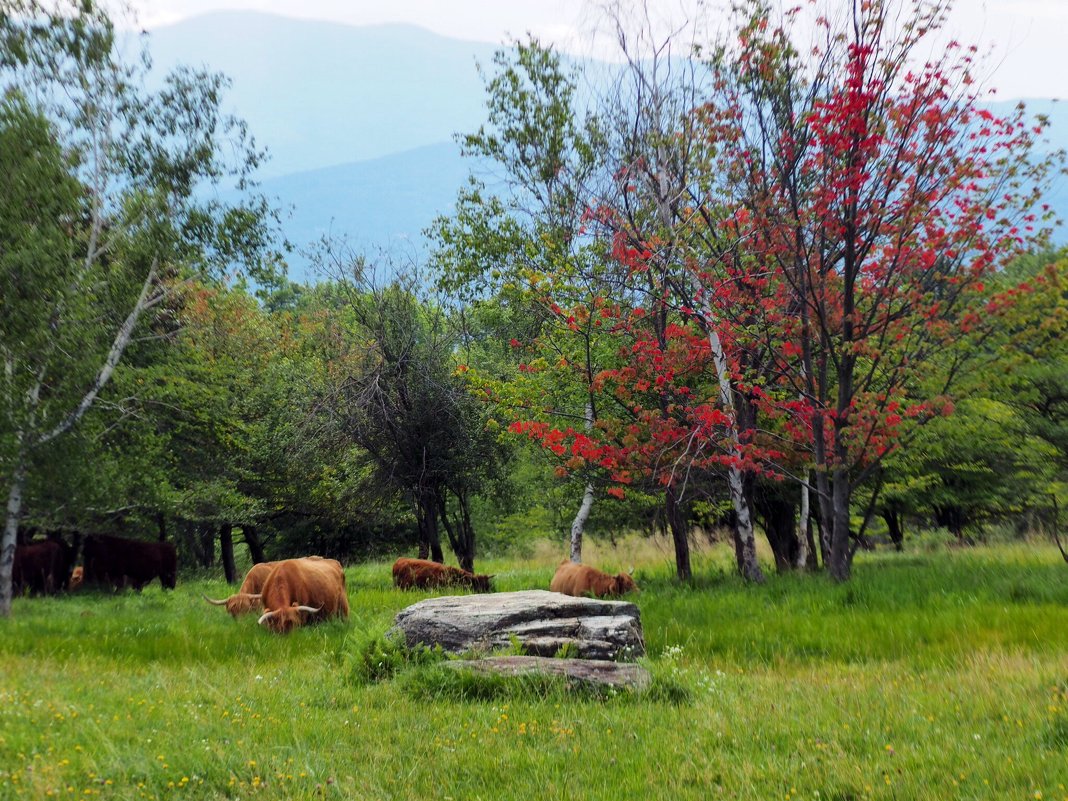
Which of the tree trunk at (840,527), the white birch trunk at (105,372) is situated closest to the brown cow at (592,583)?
the tree trunk at (840,527)

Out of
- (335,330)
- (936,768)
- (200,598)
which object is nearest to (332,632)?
(200,598)

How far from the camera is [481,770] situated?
5.98 metres

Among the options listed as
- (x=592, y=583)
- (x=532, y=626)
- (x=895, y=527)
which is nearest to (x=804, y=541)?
(x=592, y=583)

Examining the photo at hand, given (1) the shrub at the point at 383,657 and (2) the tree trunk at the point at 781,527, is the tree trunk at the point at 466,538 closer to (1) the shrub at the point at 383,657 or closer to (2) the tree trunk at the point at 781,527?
(2) the tree trunk at the point at 781,527

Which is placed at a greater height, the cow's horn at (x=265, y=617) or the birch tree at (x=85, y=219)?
the birch tree at (x=85, y=219)

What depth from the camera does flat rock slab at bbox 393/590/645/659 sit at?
30.9 feet

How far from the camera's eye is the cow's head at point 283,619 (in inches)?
527

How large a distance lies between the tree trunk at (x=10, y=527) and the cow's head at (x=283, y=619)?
526cm

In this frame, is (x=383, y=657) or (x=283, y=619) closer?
(x=383, y=657)

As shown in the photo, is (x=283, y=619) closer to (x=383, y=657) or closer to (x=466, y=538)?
(x=383, y=657)

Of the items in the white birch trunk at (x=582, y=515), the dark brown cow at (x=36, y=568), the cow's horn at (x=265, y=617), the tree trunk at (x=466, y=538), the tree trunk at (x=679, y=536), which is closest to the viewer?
the cow's horn at (x=265, y=617)

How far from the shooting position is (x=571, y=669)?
27.2ft

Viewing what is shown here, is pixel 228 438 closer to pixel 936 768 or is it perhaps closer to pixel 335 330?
pixel 335 330

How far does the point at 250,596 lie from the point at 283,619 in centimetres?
192
